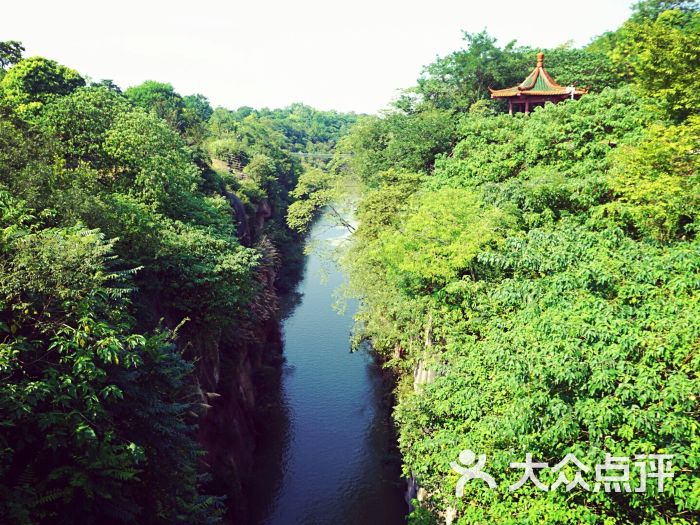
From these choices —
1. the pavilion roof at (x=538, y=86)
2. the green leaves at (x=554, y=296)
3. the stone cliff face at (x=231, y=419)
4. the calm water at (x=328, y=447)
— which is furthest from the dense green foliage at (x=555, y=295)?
the stone cliff face at (x=231, y=419)

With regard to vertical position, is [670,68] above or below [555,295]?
above

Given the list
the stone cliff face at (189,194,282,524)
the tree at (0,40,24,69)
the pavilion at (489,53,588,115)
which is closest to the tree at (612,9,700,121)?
the pavilion at (489,53,588,115)

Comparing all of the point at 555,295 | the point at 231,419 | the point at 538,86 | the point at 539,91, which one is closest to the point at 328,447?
the point at 231,419

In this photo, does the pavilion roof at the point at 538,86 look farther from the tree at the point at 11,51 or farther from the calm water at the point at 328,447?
the tree at the point at 11,51

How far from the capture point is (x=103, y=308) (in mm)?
9742

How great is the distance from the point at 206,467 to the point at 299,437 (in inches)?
301

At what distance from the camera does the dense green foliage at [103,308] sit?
8.00m

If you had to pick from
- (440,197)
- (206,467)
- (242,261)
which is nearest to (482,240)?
(440,197)

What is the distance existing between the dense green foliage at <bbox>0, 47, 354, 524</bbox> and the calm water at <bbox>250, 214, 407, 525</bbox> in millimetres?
3304

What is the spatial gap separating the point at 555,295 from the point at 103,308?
9190mm

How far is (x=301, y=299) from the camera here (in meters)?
41.0

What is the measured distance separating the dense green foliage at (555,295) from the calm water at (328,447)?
3906 millimetres

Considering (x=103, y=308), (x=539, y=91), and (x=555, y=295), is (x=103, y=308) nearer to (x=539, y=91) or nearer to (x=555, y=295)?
(x=555, y=295)

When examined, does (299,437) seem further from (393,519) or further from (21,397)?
(21,397)
